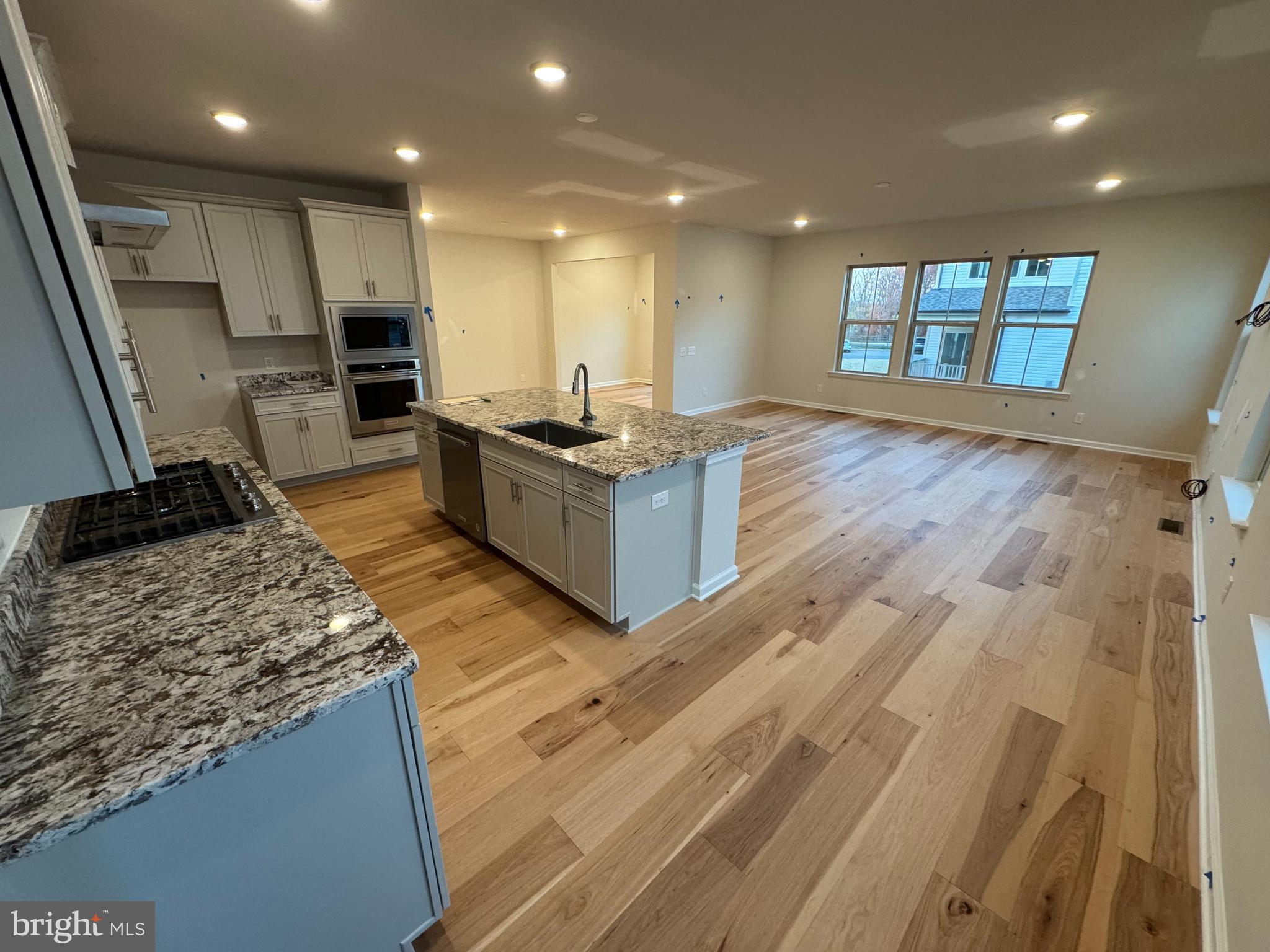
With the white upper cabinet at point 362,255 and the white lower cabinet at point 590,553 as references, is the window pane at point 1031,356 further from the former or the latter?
the white upper cabinet at point 362,255

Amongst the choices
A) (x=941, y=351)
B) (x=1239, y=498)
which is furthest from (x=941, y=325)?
(x=1239, y=498)

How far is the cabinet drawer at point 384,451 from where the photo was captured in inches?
185

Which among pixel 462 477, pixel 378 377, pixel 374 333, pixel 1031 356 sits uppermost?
pixel 374 333

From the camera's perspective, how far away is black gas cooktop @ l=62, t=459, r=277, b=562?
1.44 metres

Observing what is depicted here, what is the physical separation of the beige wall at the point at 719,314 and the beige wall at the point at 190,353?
468 cm

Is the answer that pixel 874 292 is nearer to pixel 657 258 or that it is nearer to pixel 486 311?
pixel 657 258

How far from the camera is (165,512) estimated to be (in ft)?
5.47

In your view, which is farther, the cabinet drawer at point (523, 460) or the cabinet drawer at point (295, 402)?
the cabinet drawer at point (295, 402)

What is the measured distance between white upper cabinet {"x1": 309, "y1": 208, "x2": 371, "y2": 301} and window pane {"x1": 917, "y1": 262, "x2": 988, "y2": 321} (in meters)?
6.69

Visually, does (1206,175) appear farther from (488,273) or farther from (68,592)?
(488,273)

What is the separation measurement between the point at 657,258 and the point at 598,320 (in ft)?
10.6

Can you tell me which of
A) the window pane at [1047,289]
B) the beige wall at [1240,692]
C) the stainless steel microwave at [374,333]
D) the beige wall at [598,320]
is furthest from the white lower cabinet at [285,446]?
the window pane at [1047,289]

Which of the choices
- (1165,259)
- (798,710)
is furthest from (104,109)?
(1165,259)
